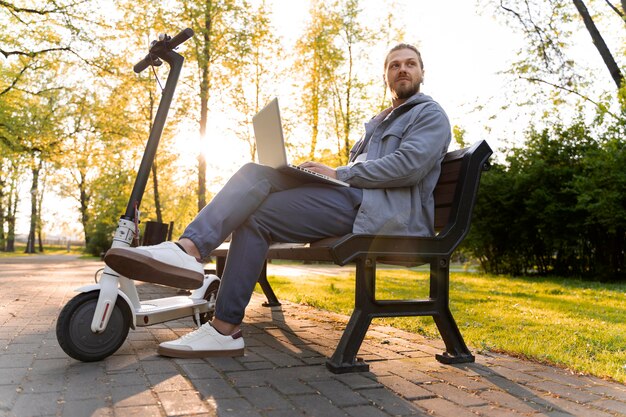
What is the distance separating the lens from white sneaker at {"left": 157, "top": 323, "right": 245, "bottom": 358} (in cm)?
276

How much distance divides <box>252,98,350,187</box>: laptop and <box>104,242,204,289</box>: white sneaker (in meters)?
0.62

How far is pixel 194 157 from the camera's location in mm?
18281

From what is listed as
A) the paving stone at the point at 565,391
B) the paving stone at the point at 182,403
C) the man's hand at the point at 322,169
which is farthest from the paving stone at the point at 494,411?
the man's hand at the point at 322,169

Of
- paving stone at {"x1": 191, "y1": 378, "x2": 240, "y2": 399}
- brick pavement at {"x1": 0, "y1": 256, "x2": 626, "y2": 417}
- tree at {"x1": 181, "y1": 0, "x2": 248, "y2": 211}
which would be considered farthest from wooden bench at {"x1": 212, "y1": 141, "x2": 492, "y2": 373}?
tree at {"x1": 181, "y1": 0, "x2": 248, "y2": 211}

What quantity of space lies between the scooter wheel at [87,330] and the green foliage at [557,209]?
10.4 metres

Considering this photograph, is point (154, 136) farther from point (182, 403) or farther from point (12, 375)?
point (182, 403)

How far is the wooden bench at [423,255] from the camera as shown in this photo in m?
2.67

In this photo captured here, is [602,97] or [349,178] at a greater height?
[602,97]

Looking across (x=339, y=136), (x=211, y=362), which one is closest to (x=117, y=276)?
(x=211, y=362)

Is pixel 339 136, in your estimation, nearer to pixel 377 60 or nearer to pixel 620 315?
pixel 377 60

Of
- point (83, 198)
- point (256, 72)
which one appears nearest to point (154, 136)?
point (256, 72)

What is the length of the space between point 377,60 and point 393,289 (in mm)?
15460

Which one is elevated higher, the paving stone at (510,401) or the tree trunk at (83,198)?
the tree trunk at (83,198)

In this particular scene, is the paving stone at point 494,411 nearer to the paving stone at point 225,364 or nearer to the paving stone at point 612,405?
the paving stone at point 612,405
